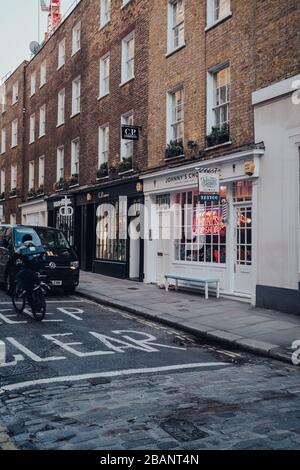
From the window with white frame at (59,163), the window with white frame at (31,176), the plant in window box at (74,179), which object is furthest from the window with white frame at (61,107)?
the window with white frame at (31,176)

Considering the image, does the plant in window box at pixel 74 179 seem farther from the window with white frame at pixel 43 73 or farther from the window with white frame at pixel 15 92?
the window with white frame at pixel 15 92

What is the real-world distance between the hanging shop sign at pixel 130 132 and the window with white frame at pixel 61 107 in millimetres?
9538

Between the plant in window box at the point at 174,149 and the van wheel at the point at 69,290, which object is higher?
the plant in window box at the point at 174,149

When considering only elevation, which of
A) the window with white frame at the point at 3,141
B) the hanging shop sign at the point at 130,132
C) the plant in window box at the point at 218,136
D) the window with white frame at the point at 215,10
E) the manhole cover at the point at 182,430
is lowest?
the manhole cover at the point at 182,430

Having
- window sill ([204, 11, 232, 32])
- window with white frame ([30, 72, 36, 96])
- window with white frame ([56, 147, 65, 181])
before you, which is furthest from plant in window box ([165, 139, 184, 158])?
window with white frame ([30, 72, 36, 96])

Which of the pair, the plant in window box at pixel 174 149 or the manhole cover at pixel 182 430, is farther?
the plant in window box at pixel 174 149

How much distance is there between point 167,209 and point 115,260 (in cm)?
416

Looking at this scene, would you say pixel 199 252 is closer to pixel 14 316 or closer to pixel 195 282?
pixel 195 282

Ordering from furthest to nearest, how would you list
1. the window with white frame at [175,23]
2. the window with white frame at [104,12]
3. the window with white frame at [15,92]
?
the window with white frame at [15,92], the window with white frame at [104,12], the window with white frame at [175,23]

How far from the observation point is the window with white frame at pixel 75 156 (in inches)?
918

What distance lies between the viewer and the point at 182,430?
4184mm

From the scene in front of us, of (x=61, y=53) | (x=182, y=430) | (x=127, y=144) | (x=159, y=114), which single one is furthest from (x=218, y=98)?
(x=61, y=53)

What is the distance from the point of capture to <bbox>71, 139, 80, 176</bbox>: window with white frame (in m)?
23.3

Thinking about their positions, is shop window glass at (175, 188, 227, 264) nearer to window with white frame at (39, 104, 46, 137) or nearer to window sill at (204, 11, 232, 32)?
window sill at (204, 11, 232, 32)
